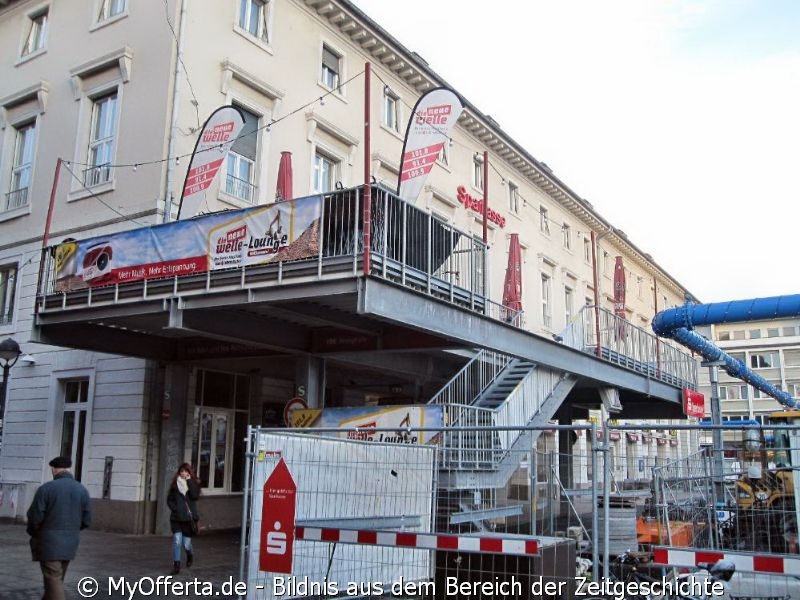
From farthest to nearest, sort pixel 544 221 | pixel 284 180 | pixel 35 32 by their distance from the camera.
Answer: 1. pixel 544 221
2. pixel 35 32
3. pixel 284 180

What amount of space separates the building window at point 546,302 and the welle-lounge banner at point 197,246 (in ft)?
78.8

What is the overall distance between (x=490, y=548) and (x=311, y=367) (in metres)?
9.86

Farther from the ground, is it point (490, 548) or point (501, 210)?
point (501, 210)

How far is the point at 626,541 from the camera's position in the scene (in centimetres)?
1111

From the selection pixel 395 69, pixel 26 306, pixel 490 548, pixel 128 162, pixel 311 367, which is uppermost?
pixel 395 69

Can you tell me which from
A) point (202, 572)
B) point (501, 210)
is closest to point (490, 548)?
point (202, 572)

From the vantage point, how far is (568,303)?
38.6 m

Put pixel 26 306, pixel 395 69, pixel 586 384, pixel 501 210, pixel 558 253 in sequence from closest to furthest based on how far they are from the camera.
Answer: pixel 26 306
pixel 586 384
pixel 395 69
pixel 501 210
pixel 558 253

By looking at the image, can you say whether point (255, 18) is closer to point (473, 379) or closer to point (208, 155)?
point (208, 155)

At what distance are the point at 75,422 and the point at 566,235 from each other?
2681cm

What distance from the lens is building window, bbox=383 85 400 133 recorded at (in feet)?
81.9

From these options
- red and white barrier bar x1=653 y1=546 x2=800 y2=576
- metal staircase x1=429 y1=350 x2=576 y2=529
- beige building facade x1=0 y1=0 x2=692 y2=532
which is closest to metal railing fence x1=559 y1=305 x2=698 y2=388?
metal staircase x1=429 y1=350 x2=576 y2=529

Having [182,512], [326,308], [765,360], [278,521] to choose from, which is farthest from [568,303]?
[765,360]

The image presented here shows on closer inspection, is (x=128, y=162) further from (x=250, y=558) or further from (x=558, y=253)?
(x=558, y=253)
